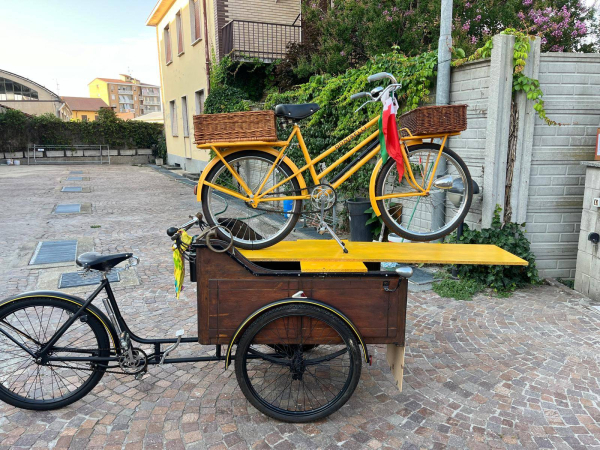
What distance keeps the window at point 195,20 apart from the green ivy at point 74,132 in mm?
10973

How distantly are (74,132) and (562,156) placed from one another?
26.0 m

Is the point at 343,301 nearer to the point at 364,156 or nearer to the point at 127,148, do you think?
the point at 364,156

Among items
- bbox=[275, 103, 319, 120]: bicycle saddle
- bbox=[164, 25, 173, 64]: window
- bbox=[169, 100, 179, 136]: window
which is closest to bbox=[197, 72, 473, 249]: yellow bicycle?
bbox=[275, 103, 319, 120]: bicycle saddle

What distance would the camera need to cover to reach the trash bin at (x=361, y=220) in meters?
6.59

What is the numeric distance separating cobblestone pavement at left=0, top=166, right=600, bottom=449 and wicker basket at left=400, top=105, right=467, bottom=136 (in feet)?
5.96

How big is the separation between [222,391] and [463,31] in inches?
368

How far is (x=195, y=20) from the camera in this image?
1622 cm

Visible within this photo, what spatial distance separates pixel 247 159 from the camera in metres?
3.18

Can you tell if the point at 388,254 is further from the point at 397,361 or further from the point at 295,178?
the point at 295,178

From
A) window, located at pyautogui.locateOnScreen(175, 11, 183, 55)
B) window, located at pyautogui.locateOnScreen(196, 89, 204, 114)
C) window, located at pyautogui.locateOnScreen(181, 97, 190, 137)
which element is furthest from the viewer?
window, located at pyautogui.locateOnScreen(181, 97, 190, 137)

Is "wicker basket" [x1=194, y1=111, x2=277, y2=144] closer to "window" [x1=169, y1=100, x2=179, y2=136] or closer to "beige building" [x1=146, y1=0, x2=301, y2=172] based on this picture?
"beige building" [x1=146, y1=0, x2=301, y2=172]

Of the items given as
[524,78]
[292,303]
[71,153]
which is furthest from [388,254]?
[71,153]

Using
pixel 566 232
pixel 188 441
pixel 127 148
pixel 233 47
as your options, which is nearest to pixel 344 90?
pixel 566 232

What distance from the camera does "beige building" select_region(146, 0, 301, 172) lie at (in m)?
14.2
